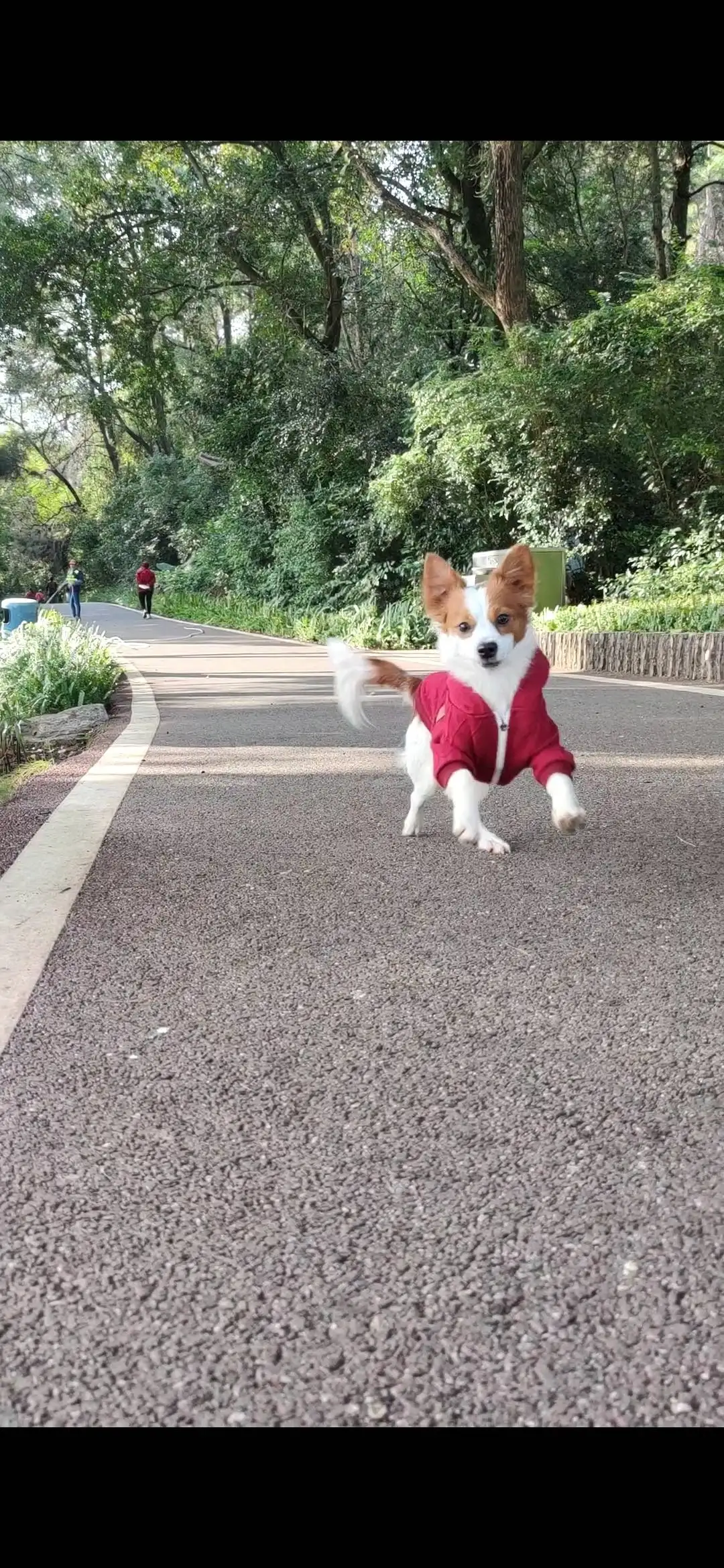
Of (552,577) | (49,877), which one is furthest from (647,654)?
(49,877)

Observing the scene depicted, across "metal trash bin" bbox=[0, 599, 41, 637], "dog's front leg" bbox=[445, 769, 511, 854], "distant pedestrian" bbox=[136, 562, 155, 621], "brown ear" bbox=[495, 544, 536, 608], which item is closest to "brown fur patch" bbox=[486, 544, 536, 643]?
"brown ear" bbox=[495, 544, 536, 608]

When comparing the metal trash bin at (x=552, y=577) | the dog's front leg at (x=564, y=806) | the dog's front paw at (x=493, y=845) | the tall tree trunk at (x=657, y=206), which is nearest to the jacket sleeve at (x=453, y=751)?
the dog's front leg at (x=564, y=806)

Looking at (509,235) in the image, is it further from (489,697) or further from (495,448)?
(489,697)

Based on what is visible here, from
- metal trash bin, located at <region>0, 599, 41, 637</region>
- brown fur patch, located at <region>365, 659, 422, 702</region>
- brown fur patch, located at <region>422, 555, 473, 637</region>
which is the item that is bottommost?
metal trash bin, located at <region>0, 599, 41, 637</region>

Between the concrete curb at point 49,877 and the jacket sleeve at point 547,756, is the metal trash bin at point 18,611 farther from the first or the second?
the jacket sleeve at point 547,756

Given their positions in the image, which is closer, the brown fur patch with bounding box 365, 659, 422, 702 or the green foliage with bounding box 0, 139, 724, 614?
the brown fur patch with bounding box 365, 659, 422, 702

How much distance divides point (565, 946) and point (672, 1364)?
6.56ft

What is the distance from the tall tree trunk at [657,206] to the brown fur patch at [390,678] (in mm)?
21857

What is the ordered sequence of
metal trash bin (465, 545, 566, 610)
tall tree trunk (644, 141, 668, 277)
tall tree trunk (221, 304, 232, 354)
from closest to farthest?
metal trash bin (465, 545, 566, 610) < tall tree trunk (644, 141, 668, 277) < tall tree trunk (221, 304, 232, 354)

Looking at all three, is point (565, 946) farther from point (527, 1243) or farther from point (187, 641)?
point (187, 641)

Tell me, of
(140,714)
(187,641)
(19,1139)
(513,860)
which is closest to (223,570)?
(187,641)

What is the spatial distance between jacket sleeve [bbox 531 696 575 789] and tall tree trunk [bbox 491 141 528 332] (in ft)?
53.4

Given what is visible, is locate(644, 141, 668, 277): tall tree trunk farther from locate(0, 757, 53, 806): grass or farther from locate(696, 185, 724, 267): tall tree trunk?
locate(0, 757, 53, 806): grass

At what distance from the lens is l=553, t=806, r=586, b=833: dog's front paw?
12.6 ft
